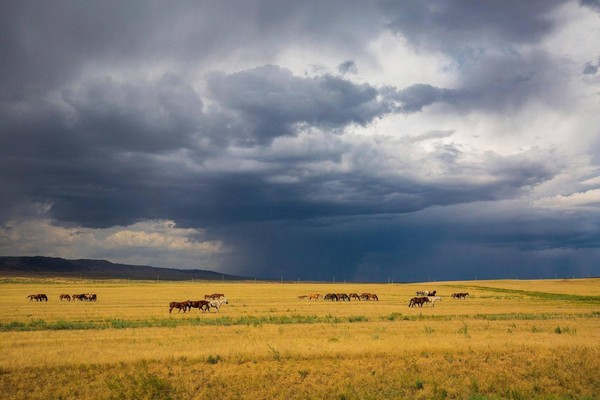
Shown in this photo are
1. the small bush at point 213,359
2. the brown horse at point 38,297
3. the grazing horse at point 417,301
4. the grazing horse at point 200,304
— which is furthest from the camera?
the brown horse at point 38,297

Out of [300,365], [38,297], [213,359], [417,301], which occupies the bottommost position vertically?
[38,297]

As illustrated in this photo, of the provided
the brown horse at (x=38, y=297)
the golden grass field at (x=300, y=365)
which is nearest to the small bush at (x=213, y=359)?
the golden grass field at (x=300, y=365)

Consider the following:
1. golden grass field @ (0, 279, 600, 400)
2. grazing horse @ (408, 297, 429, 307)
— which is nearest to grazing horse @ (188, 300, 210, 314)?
golden grass field @ (0, 279, 600, 400)

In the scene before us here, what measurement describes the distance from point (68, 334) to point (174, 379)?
557 inches

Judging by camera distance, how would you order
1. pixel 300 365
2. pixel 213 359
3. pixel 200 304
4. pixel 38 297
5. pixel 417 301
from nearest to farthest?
pixel 300 365
pixel 213 359
pixel 200 304
pixel 417 301
pixel 38 297

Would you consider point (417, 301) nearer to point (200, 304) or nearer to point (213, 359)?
point (200, 304)

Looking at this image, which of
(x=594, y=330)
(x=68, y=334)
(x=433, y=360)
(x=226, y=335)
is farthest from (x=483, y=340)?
(x=68, y=334)

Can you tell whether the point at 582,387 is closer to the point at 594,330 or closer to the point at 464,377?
the point at 464,377

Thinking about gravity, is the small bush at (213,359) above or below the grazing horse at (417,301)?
above

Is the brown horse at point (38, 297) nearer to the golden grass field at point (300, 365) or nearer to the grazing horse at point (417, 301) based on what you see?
the golden grass field at point (300, 365)

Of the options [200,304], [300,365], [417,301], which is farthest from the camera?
[417,301]

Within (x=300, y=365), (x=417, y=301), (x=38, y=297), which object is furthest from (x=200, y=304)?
(x=300, y=365)

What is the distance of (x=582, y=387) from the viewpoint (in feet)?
71.5

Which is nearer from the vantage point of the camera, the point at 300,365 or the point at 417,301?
the point at 300,365
